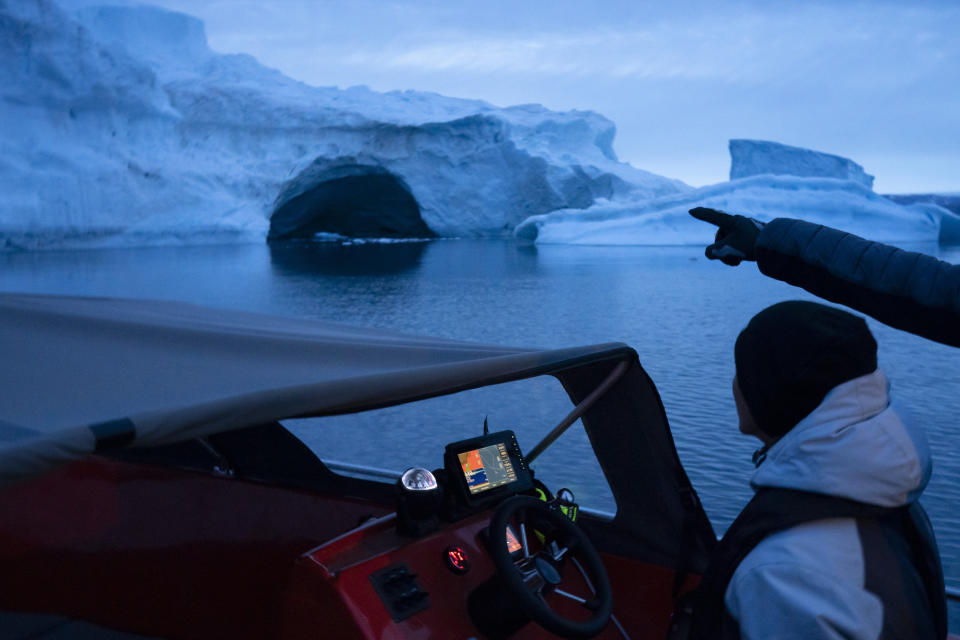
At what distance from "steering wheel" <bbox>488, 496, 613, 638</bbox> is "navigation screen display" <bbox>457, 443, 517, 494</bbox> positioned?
0.16 m

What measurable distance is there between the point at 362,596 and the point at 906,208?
29.0m

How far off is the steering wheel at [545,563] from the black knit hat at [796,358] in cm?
75

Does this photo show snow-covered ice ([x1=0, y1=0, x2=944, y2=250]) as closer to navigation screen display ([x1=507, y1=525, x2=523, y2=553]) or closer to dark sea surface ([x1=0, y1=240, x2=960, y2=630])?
dark sea surface ([x1=0, y1=240, x2=960, y2=630])

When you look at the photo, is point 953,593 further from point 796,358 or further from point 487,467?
point 796,358

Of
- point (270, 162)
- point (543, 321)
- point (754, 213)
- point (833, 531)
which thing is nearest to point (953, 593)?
point (833, 531)

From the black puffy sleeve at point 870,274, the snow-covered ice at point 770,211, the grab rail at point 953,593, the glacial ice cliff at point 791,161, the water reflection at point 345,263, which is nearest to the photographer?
the black puffy sleeve at point 870,274

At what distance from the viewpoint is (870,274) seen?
1.40m

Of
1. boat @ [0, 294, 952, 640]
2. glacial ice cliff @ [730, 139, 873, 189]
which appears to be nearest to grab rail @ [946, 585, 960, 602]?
boat @ [0, 294, 952, 640]

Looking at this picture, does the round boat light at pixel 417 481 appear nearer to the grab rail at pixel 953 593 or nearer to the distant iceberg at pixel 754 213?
the grab rail at pixel 953 593

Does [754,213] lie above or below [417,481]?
above

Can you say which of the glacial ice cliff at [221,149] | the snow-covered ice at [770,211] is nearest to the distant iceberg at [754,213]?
the snow-covered ice at [770,211]

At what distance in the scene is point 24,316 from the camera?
212cm

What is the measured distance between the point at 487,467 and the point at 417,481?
0.97 feet

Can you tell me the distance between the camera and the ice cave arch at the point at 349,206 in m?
31.2
